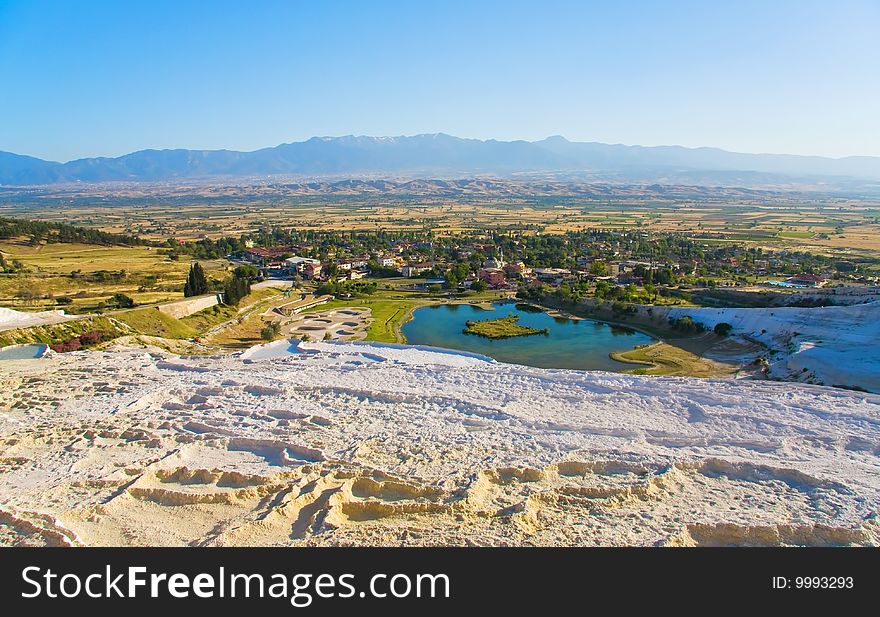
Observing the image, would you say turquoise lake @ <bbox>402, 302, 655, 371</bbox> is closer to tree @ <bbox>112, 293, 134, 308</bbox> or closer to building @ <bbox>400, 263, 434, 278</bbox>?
building @ <bbox>400, 263, 434, 278</bbox>

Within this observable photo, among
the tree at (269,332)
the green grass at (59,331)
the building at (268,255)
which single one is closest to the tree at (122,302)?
the green grass at (59,331)

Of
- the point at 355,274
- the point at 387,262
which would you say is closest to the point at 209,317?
the point at 355,274

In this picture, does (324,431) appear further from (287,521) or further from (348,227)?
(348,227)

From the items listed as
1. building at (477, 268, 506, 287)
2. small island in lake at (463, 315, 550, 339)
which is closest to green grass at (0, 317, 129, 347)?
small island in lake at (463, 315, 550, 339)

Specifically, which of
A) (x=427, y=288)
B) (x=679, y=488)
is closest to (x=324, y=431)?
(x=679, y=488)

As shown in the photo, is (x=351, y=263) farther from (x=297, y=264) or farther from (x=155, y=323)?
(x=155, y=323)

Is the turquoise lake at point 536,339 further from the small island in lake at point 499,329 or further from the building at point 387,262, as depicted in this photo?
the building at point 387,262

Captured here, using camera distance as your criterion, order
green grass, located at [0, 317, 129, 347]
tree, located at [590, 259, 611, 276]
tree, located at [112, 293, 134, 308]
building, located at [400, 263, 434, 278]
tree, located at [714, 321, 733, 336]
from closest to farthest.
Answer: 1. green grass, located at [0, 317, 129, 347]
2. tree, located at [714, 321, 733, 336]
3. tree, located at [112, 293, 134, 308]
4. tree, located at [590, 259, 611, 276]
5. building, located at [400, 263, 434, 278]
